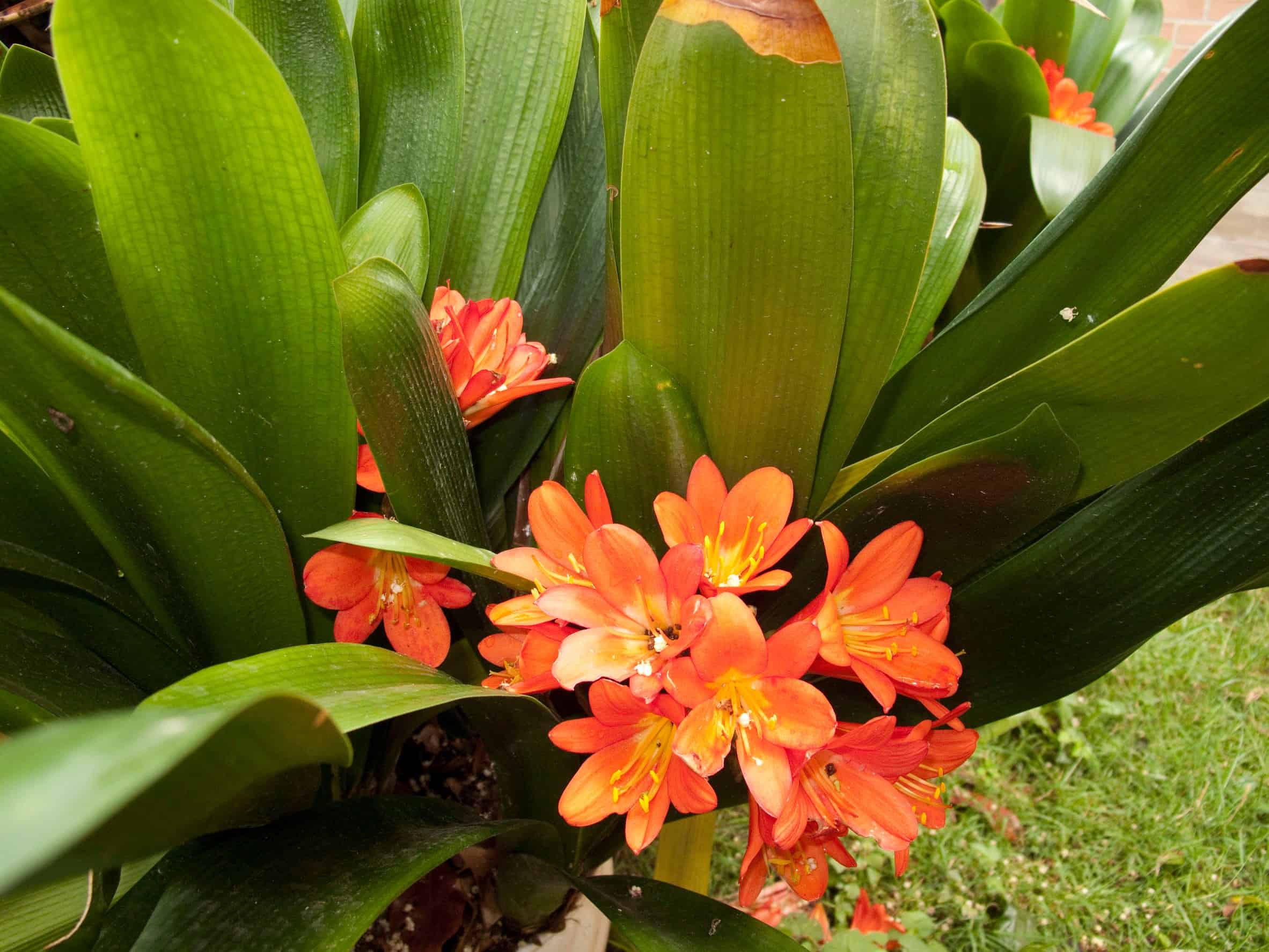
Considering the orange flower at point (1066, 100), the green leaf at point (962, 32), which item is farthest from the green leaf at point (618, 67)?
the orange flower at point (1066, 100)

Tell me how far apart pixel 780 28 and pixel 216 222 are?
244 millimetres

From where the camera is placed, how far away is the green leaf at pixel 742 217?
36 centimetres

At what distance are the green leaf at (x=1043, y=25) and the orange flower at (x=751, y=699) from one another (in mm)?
985

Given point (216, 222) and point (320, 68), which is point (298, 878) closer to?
point (216, 222)

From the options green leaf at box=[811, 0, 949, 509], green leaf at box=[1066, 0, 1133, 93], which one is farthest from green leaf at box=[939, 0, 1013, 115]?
green leaf at box=[811, 0, 949, 509]

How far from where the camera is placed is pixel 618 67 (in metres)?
0.49

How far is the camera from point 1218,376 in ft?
1.14

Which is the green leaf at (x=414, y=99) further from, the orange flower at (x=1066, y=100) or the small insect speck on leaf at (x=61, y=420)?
the orange flower at (x=1066, y=100)

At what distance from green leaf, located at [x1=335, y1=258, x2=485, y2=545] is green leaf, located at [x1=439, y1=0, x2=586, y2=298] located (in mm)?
181

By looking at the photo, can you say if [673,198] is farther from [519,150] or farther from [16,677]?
[16,677]

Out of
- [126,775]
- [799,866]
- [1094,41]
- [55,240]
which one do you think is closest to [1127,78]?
[1094,41]

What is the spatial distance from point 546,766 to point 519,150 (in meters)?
0.40

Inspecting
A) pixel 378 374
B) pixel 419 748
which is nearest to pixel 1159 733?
pixel 419 748

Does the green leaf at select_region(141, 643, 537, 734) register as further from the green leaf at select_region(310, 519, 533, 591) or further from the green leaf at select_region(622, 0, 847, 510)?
the green leaf at select_region(622, 0, 847, 510)
